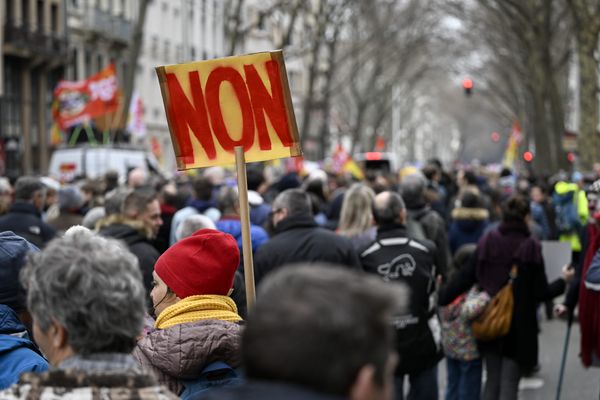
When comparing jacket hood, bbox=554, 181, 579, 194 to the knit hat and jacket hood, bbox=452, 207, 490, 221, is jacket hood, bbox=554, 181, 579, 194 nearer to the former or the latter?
jacket hood, bbox=452, 207, 490, 221


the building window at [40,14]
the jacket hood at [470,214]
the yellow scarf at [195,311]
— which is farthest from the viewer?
the building window at [40,14]

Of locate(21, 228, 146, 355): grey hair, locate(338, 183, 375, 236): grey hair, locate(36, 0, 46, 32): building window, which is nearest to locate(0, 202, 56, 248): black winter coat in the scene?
locate(338, 183, 375, 236): grey hair

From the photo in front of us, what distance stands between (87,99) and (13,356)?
27.3 m

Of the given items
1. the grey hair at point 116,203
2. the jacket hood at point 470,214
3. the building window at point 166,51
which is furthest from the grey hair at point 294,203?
the building window at point 166,51

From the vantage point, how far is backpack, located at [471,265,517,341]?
26.9 feet

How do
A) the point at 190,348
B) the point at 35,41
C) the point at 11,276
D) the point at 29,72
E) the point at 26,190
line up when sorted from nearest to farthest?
the point at 190,348 → the point at 11,276 → the point at 26,190 → the point at 35,41 → the point at 29,72

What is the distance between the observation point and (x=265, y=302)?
2.33 meters

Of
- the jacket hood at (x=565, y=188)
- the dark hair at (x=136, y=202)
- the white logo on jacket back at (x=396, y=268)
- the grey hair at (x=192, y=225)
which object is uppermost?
the dark hair at (x=136, y=202)

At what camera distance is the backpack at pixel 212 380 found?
4172 millimetres

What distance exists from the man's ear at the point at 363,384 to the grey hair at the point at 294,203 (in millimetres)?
5098

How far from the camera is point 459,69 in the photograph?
73.3 metres

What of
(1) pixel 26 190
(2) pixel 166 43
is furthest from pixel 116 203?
(2) pixel 166 43

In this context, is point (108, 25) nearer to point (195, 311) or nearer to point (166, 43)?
point (166, 43)

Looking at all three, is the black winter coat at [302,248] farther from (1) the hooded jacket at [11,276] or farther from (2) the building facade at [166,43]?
(2) the building facade at [166,43]
